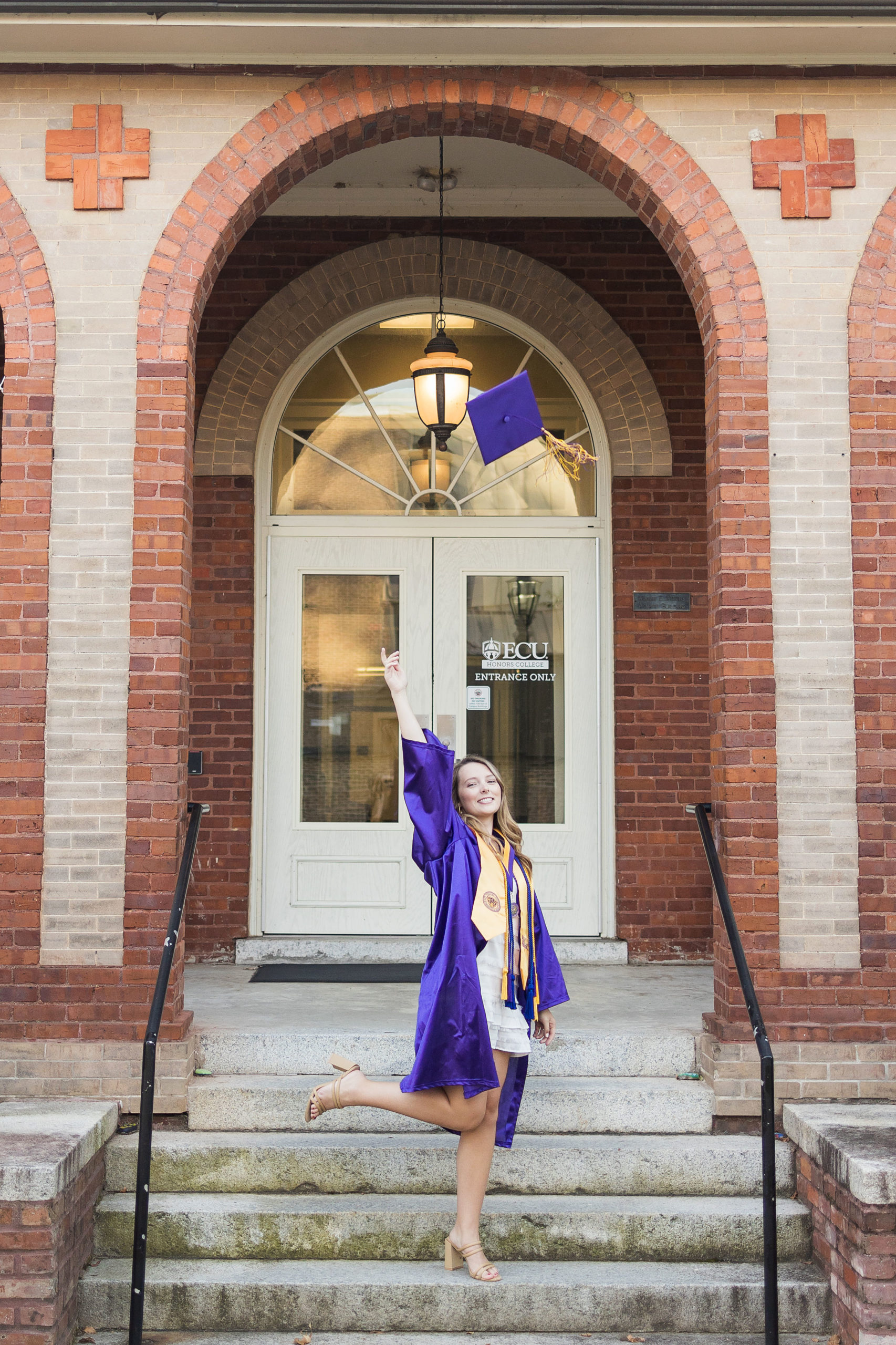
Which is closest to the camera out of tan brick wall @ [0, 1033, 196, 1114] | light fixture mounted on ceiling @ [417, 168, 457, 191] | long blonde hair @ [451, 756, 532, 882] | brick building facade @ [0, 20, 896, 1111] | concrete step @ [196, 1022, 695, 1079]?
long blonde hair @ [451, 756, 532, 882]

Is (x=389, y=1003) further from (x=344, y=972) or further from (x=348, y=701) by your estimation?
(x=348, y=701)

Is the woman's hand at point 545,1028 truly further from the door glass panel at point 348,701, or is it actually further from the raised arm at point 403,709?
the door glass panel at point 348,701

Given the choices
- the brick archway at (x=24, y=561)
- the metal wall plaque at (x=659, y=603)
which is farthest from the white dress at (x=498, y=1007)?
the metal wall plaque at (x=659, y=603)

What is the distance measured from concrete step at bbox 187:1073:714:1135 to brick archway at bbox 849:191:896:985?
0.98 m

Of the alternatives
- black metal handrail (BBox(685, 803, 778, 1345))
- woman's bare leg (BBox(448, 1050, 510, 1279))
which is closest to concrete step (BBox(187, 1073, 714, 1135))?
black metal handrail (BBox(685, 803, 778, 1345))

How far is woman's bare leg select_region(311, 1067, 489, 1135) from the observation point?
152 inches

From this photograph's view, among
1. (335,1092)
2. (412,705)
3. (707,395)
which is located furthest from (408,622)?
(335,1092)

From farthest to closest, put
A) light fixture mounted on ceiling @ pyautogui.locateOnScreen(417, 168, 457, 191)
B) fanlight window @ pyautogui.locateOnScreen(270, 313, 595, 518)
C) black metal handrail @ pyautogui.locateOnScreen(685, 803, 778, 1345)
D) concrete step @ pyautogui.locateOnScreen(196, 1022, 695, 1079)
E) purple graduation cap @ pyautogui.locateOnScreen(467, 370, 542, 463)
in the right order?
1. fanlight window @ pyautogui.locateOnScreen(270, 313, 595, 518)
2. light fixture mounted on ceiling @ pyautogui.locateOnScreen(417, 168, 457, 191)
3. purple graduation cap @ pyautogui.locateOnScreen(467, 370, 542, 463)
4. concrete step @ pyautogui.locateOnScreen(196, 1022, 695, 1079)
5. black metal handrail @ pyautogui.locateOnScreen(685, 803, 778, 1345)

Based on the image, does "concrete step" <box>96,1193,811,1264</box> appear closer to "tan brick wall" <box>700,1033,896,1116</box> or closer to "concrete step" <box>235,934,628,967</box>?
"tan brick wall" <box>700,1033,896,1116</box>

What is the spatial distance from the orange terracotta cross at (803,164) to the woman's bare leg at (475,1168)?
387cm

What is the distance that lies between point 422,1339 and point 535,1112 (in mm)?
1041

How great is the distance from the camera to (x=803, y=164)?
508 centimetres

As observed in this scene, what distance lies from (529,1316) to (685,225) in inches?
176

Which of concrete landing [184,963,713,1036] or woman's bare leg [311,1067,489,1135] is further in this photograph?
concrete landing [184,963,713,1036]
